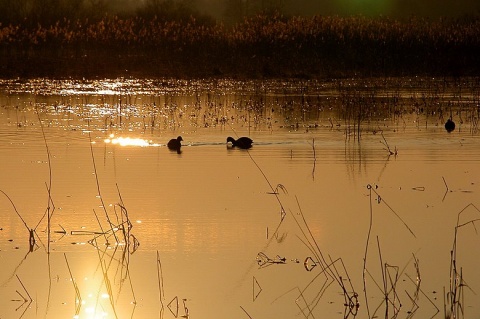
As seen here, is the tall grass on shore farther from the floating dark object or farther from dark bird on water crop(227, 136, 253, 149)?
dark bird on water crop(227, 136, 253, 149)

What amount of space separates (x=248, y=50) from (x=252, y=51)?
97 millimetres

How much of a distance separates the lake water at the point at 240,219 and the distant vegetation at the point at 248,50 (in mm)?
10355

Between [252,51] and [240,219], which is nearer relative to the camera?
[240,219]

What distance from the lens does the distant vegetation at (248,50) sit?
1010 inches

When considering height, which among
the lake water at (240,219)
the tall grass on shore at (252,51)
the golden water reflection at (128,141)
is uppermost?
the tall grass on shore at (252,51)

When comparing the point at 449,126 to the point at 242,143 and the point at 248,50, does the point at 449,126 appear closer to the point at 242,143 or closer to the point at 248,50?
the point at 242,143

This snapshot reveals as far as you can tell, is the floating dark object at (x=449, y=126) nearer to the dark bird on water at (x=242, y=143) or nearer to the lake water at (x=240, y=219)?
the lake water at (x=240, y=219)

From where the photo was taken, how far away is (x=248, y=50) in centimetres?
2636

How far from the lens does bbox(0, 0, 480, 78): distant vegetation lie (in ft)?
84.2

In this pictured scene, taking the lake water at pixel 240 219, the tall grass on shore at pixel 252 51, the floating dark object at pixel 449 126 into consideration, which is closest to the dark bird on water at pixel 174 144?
the lake water at pixel 240 219

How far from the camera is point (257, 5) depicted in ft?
177

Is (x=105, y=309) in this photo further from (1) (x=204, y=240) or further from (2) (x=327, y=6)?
(2) (x=327, y=6)

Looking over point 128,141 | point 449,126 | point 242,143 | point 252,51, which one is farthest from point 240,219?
point 252,51

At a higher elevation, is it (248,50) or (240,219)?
(248,50)
